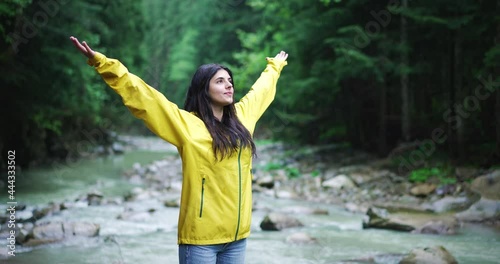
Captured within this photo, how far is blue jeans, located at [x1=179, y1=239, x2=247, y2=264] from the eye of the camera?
120 inches

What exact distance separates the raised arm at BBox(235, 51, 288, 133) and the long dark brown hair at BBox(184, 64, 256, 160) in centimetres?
18

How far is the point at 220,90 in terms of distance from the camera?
3240 mm

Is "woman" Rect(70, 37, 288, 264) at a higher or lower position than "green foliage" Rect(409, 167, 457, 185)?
higher

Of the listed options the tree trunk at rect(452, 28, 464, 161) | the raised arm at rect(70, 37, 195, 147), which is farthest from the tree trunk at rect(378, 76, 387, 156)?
the raised arm at rect(70, 37, 195, 147)

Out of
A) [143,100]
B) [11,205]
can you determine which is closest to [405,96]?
[11,205]

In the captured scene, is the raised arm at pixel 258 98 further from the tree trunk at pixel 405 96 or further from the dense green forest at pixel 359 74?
the tree trunk at pixel 405 96

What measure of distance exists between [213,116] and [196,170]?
0.36 m

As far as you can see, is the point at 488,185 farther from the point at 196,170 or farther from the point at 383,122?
the point at 196,170

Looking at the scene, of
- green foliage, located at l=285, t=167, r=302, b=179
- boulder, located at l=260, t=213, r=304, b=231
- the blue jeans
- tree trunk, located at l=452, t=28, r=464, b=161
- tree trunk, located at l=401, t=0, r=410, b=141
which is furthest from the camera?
green foliage, located at l=285, t=167, r=302, b=179

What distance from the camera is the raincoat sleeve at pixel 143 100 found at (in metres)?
2.92

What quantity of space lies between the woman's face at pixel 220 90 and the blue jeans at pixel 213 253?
81cm

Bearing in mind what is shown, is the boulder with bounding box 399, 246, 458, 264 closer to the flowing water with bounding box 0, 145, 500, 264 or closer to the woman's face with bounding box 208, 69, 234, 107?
the flowing water with bounding box 0, 145, 500, 264

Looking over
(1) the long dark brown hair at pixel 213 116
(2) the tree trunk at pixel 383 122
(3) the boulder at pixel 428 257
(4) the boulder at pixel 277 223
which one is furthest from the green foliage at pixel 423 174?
(1) the long dark brown hair at pixel 213 116

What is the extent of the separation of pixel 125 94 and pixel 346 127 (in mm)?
15088
